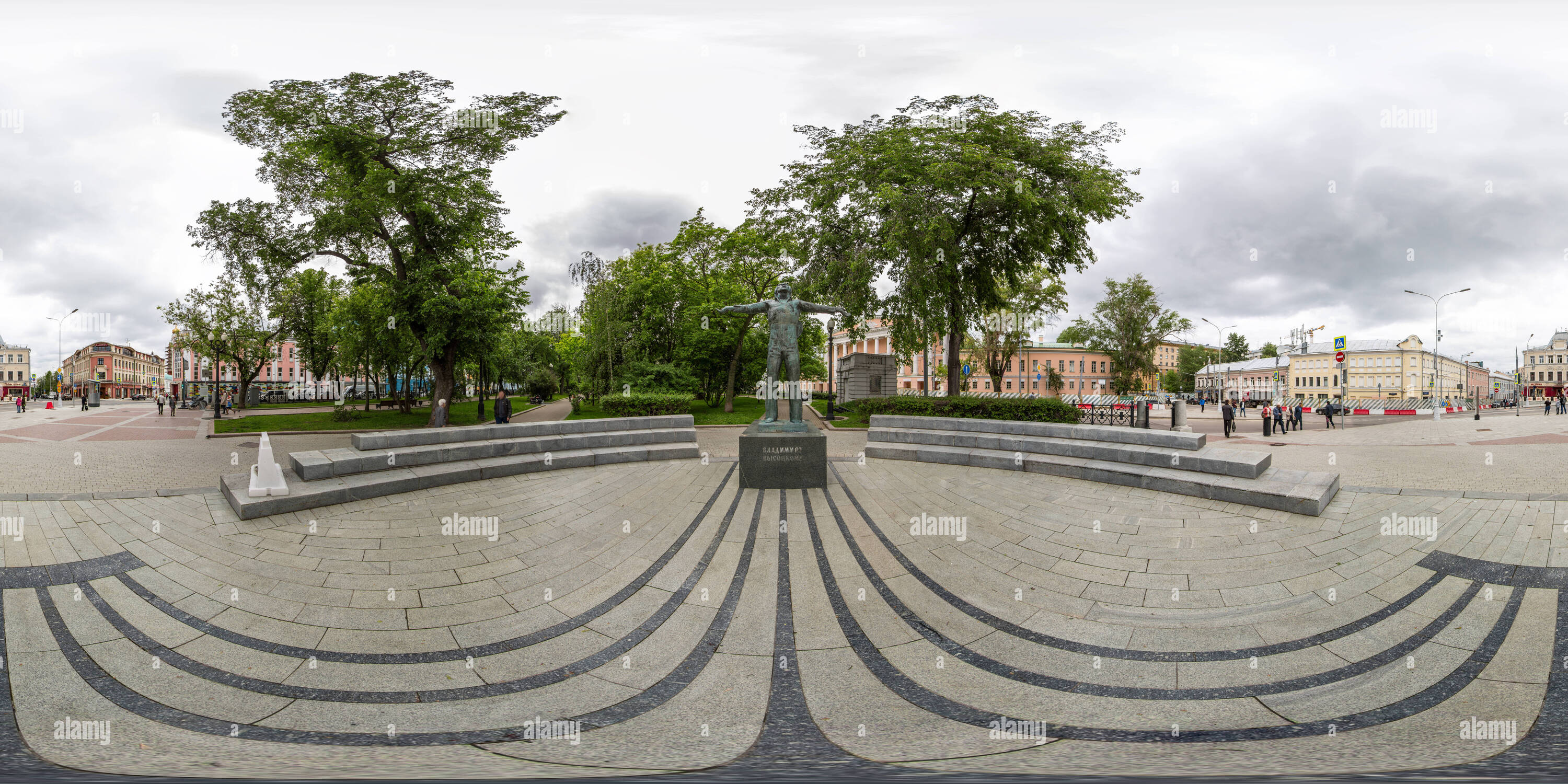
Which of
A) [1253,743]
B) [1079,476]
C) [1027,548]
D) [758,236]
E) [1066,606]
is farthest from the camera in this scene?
[758,236]

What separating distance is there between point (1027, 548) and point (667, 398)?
19.1 metres

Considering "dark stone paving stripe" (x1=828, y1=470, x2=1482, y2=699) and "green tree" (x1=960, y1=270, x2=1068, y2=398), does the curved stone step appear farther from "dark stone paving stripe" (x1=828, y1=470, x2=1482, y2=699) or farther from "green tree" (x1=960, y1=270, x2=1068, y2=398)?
"green tree" (x1=960, y1=270, x2=1068, y2=398)

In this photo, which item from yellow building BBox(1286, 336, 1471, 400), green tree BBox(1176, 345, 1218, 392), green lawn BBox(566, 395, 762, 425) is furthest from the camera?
green tree BBox(1176, 345, 1218, 392)

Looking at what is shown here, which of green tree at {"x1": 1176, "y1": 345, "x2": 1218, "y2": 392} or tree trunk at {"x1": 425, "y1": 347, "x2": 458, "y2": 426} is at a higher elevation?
green tree at {"x1": 1176, "y1": 345, "x2": 1218, "y2": 392}

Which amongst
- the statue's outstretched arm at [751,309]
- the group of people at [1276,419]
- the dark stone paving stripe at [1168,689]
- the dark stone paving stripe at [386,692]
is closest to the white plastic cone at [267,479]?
the dark stone paving stripe at [386,692]

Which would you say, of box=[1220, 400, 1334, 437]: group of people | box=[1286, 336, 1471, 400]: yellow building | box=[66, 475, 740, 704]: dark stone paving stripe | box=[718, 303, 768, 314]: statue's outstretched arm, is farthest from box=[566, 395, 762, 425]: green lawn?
box=[1286, 336, 1471, 400]: yellow building

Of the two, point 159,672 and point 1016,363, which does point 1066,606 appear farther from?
point 1016,363

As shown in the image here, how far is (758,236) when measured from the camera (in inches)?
1180

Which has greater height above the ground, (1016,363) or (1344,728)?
(1016,363)

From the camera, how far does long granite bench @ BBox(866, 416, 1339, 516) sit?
27.8 feet

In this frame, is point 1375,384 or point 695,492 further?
point 1375,384

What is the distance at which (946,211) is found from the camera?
2184 cm

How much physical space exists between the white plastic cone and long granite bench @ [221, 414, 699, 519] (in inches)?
4.8

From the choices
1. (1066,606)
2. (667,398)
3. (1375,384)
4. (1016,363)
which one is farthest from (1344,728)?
(1375,384)
